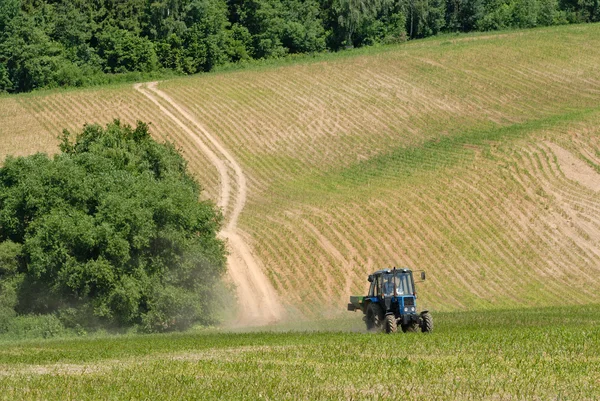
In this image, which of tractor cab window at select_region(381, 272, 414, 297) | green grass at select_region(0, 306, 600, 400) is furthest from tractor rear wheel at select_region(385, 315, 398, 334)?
green grass at select_region(0, 306, 600, 400)

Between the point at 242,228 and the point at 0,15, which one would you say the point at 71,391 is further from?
the point at 0,15

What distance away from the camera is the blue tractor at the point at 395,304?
29.9 meters

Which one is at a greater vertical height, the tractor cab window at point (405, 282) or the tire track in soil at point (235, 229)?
the tractor cab window at point (405, 282)

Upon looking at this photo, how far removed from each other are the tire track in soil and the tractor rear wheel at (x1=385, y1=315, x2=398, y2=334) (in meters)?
15.4

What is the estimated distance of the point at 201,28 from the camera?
398 ft

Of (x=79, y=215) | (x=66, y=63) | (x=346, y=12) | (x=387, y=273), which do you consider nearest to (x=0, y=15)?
(x=66, y=63)

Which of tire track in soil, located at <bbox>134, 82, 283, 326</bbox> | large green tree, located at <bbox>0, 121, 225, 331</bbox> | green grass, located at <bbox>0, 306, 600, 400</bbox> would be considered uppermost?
green grass, located at <bbox>0, 306, 600, 400</bbox>

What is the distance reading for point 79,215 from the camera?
137 ft

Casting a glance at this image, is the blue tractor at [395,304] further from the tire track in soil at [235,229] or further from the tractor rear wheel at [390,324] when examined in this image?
the tire track in soil at [235,229]

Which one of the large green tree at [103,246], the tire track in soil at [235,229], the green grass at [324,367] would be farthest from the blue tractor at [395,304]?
the tire track in soil at [235,229]

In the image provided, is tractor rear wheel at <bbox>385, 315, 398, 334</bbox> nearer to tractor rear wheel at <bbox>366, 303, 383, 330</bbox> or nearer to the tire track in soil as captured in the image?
tractor rear wheel at <bbox>366, 303, 383, 330</bbox>

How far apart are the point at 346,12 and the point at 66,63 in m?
42.2

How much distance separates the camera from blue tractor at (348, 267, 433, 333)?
29922mm

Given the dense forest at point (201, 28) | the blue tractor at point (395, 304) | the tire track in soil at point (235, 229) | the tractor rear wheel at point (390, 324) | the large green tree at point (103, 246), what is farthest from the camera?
the dense forest at point (201, 28)
